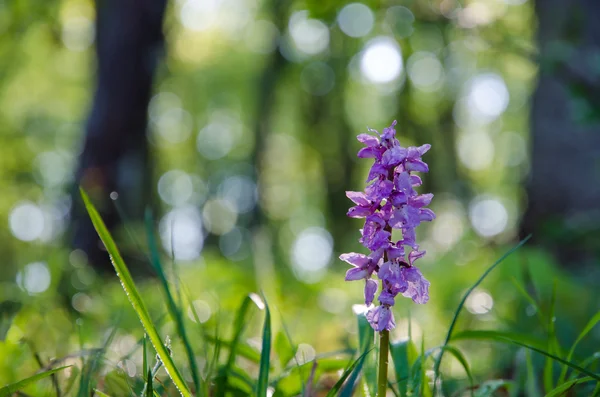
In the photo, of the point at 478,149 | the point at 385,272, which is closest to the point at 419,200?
the point at 385,272

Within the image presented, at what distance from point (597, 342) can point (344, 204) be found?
17219 millimetres

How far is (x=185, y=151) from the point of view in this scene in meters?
26.6

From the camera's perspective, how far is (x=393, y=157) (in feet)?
3.50

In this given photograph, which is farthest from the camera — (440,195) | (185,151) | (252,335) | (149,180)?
(185,151)

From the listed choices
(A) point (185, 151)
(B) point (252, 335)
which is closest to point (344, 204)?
(A) point (185, 151)

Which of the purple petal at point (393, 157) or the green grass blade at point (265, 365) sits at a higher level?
the purple petal at point (393, 157)

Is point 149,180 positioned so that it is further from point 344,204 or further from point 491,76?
point 491,76

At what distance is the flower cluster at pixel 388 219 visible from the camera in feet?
3.50

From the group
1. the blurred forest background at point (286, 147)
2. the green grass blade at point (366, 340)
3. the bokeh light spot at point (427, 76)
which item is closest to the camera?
the green grass blade at point (366, 340)

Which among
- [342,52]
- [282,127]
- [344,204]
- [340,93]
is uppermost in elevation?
[342,52]

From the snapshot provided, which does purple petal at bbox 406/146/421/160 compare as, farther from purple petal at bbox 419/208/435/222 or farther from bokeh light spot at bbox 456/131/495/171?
bokeh light spot at bbox 456/131/495/171

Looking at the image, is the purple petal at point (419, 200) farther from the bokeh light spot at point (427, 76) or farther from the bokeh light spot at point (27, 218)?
the bokeh light spot at point (27, 218)

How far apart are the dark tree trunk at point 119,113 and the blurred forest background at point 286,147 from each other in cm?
2

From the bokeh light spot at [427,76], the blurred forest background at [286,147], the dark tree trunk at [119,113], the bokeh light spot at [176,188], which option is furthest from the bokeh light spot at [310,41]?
the bokeh light spot at [176,188]
